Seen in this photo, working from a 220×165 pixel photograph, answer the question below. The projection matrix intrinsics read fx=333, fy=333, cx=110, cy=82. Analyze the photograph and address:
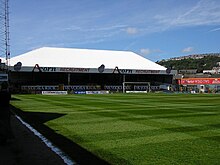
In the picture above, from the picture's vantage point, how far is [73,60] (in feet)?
263

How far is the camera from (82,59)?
82.1 metres

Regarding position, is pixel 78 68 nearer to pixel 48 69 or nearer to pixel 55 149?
pixel 48 69

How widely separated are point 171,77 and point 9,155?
85.5 meters

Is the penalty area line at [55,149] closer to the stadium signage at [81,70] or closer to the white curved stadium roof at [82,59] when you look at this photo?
the stadium signage at [81,70]

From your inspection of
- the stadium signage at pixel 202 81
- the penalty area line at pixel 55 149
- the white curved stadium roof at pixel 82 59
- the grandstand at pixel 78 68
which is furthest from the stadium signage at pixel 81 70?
the penalty area line at pixel 55 149

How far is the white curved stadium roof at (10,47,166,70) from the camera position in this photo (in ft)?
249

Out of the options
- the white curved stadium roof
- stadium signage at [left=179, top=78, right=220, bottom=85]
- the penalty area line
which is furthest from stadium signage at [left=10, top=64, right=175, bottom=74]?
the penalty area line

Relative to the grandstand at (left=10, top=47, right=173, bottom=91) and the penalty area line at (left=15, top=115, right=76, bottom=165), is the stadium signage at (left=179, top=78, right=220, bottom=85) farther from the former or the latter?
the penalty area line at (left=15, top=115, right=76, bottom=165)

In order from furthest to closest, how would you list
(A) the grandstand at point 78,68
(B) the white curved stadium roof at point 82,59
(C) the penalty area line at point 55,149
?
(B) the white curved stadium roof at point 82,59 → (A) the grandstand at point 78,68 → (C) the penalty area line at point 55,149

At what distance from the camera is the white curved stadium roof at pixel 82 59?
76000 mm

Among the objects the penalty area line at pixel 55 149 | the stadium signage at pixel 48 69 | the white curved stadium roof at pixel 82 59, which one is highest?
the white curved stadium roof at pixel 82 59

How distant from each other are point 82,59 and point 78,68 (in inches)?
277

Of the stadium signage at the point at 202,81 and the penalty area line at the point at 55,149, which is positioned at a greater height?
the stadium signage at the point at 202,81

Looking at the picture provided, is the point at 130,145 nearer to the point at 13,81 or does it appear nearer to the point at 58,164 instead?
the point at 58,164
